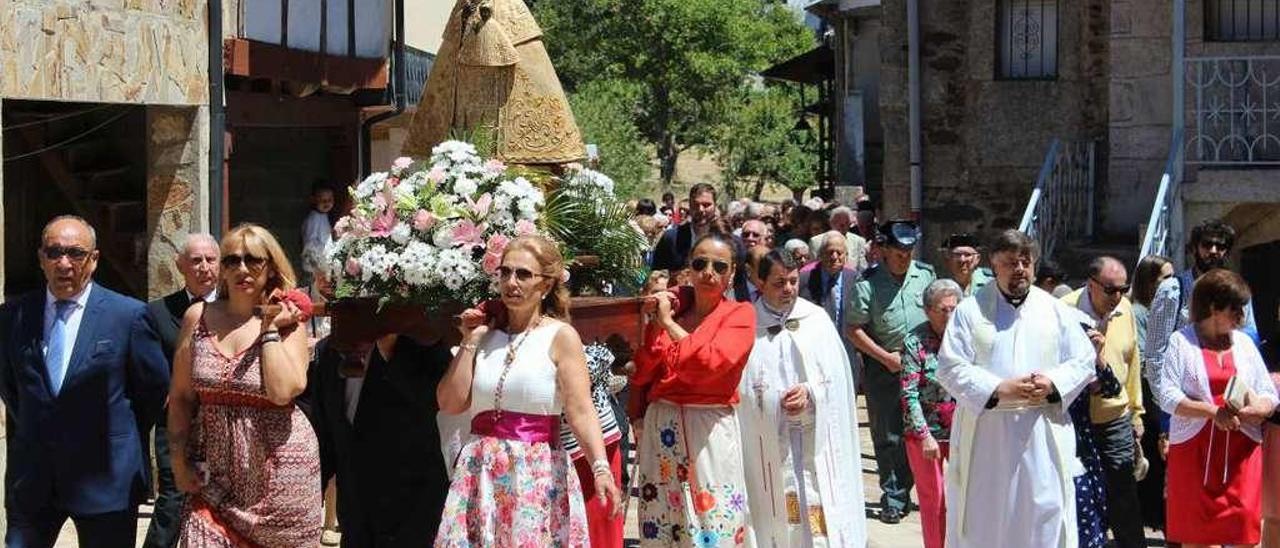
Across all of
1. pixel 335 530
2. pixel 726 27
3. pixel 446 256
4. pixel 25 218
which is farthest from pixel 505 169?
pixel 726 27

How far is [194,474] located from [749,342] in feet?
8.10

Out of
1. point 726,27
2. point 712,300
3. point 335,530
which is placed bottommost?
point 335,530

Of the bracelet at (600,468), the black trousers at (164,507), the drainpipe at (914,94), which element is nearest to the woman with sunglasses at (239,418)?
the bracelet at (600,468)

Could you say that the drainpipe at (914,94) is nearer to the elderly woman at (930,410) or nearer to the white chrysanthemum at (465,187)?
the elderly woman at (930,410)

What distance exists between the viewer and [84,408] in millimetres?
7848

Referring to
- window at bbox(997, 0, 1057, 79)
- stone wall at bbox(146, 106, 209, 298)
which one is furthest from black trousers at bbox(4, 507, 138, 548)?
window at bbox(997, 0, 1057, 79)

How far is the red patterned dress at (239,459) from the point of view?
290 inches

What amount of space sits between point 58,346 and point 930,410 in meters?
4.36

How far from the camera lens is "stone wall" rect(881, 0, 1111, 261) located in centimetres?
1900

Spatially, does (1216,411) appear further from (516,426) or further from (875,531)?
(516,426)

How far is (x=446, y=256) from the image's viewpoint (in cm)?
780

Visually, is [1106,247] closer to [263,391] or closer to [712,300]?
[712,300]

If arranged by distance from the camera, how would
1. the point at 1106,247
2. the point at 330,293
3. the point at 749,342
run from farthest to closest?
1. the point at 1106,247
2. the point at 749,342
3. the point at 330,293

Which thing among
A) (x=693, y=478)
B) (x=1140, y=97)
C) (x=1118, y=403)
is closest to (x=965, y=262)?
(x=1118, y=403)
